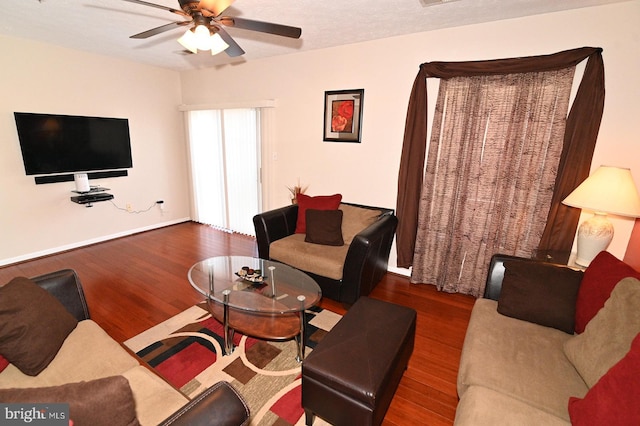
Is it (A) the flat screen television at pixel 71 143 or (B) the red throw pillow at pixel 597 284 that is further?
(A) the flat screen television at pixel 71 143

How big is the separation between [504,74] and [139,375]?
3.44 meters

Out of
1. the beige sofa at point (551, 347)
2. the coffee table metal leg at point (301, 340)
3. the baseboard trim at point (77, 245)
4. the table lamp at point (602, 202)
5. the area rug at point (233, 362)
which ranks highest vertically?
the table lamp at point (602, 202)

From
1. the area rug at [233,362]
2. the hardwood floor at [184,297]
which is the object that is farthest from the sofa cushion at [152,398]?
the hardwood floor at [184,297]

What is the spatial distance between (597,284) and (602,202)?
78 cm

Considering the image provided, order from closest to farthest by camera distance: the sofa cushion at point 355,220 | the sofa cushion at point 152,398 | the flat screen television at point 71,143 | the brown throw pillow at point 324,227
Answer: the sofa cushion at point 152,398 < the brown throw pillow at point 324,227 < the sofa cushion at point 355,220 < the flat screen television at point 71,143

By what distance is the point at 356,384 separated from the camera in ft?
4.56

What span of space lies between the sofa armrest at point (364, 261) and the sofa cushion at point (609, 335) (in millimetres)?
1459

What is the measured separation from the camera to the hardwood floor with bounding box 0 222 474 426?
6.21ft

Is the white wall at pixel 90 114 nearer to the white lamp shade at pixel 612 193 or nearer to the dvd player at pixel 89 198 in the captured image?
the dvd player at pixel 89 198

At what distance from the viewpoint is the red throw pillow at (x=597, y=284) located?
1.52 metres

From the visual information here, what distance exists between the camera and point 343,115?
3531 millimetres

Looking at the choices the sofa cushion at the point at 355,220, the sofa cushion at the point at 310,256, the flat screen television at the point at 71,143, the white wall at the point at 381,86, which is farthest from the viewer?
the flat screen television at the point at 71,143

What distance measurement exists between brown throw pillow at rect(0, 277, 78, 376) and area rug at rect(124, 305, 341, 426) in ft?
2.34

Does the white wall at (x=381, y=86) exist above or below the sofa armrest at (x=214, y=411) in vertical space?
above
